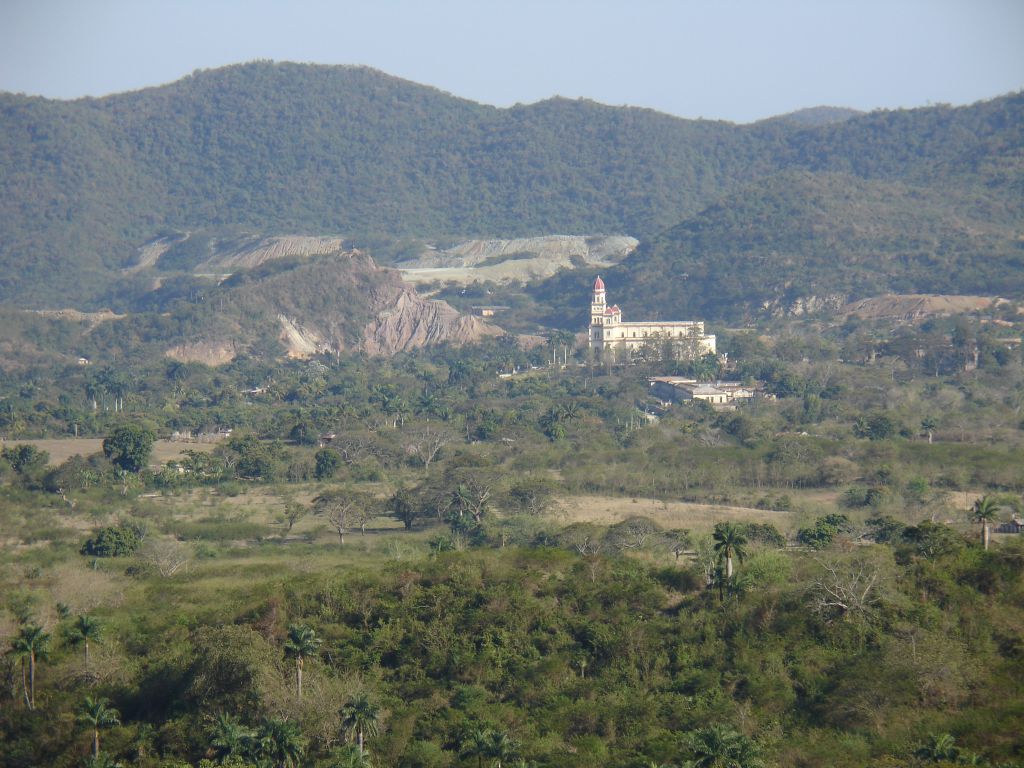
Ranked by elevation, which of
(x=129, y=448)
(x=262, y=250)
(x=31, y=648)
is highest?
(x=262, y=250)

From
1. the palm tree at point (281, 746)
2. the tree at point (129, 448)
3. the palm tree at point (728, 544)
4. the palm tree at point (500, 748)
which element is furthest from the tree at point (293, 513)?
the palm tree at point (500, 748)

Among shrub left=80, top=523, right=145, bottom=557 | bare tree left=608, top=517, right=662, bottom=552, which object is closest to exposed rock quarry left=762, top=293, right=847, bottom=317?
bare tree left=608, top=517, right=662, bottom=552

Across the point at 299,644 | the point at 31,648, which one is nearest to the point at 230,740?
the point at 299,644

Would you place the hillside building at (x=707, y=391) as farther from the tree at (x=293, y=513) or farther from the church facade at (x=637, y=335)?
the tree at (x=293, y=513)

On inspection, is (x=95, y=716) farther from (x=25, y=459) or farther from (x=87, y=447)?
(x=87, y=447)

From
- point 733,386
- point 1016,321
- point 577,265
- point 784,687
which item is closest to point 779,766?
point 784,687

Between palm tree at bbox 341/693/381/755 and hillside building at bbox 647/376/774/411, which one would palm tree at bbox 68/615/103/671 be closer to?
palm tree at bbox 341/693/381/755
